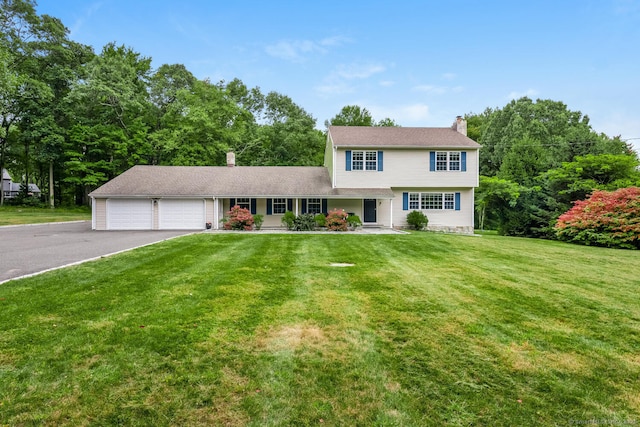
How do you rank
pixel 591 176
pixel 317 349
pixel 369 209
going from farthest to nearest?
pixel 369 209, pixel 591 176, pixel 317 349

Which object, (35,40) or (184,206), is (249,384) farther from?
(35,40)

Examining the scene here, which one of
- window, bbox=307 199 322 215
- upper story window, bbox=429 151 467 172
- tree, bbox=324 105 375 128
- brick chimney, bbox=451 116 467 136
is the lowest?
window, bbox=307 199 322 215

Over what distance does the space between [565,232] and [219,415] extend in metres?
17.9

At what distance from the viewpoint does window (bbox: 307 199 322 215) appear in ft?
64.8

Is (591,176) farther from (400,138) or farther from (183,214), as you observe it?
(183,214)

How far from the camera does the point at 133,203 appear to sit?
61.5 feet

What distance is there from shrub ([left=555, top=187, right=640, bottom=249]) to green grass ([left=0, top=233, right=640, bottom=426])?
857 centimetres

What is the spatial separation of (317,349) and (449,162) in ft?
61.5

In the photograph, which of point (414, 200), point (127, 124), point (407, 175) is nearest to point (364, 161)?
point (407, 175)

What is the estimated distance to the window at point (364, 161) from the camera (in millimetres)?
19578

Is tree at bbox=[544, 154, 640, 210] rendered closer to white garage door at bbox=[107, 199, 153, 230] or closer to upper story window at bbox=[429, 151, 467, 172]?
upper story window at bbox=[429, 151, 467, 172]

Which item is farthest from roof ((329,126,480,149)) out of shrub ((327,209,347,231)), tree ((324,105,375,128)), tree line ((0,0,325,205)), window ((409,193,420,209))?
tree ((324,105,375,128))

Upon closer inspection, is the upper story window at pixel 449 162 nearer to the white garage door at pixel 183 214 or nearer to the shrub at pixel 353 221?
the shrub at pixel 353 221

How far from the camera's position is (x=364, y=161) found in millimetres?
19594
